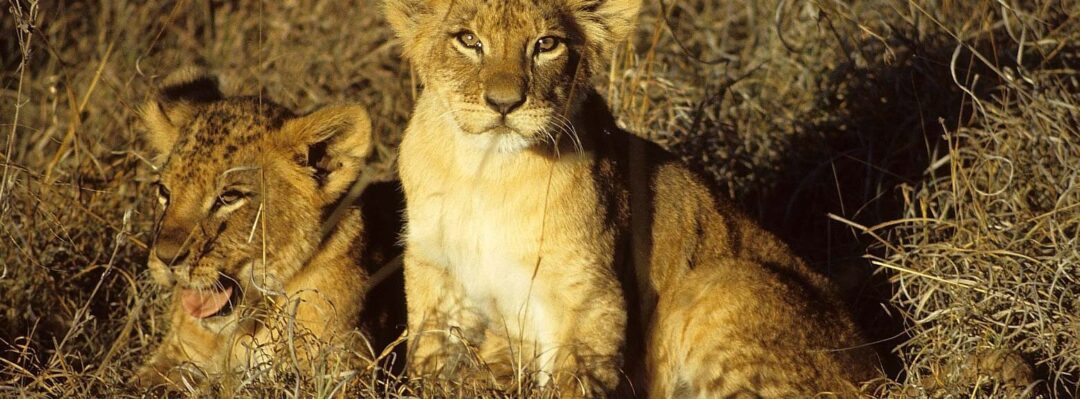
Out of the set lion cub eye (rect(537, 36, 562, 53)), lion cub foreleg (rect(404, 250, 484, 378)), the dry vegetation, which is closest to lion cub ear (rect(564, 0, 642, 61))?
lion cub eye (rect(537, 36, 562, 53))

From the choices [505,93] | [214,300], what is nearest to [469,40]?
[505,93]

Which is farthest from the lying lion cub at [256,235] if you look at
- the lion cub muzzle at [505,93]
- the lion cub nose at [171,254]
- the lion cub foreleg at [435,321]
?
the lion cub muzzle at [505,93]

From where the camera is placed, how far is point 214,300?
437 cm

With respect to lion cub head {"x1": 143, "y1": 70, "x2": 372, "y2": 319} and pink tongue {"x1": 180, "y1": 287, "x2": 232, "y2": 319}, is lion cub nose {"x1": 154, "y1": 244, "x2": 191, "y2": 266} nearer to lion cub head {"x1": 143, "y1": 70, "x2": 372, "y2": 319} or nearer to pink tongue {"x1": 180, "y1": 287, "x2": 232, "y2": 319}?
lion cub head {"x1": 143, "y1": 70, "x2": 372, "y2": 319}

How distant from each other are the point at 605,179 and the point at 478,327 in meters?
0.69

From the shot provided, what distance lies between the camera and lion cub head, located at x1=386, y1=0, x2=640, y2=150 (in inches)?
147

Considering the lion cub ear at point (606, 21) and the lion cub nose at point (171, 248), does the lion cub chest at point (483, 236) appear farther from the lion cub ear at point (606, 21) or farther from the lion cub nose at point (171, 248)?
the lion cub nose at point (171, 248)

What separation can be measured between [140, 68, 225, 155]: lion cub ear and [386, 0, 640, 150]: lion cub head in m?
0.98

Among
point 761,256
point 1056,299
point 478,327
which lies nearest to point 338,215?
point 478,327

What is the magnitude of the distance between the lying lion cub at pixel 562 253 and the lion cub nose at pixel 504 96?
2 cm

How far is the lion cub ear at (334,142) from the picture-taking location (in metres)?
4.31

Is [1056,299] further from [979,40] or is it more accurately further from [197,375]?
[197,375]

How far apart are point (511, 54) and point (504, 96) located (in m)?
0.24

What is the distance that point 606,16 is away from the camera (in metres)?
4.30
